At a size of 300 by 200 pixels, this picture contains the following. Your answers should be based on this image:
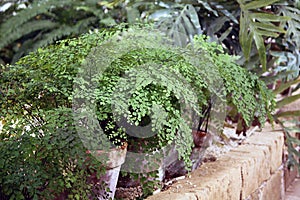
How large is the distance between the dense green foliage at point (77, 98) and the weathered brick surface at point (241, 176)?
25 centimetres

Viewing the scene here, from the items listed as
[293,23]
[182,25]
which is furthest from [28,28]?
[293,23]

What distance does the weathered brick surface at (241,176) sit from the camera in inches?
56.9

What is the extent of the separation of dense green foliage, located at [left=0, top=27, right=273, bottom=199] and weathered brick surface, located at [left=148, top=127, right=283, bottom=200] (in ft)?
0.81

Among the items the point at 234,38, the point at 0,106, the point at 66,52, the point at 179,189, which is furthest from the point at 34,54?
the point at 234,38

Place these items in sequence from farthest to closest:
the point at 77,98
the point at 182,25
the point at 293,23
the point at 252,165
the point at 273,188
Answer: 1. the point at 273,188
2. the point at 293,23
3. the point at 182,25
4. the point at 252,165
5. the point at 77,98

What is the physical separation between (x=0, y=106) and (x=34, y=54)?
247mm

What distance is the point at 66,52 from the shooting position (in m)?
1.23

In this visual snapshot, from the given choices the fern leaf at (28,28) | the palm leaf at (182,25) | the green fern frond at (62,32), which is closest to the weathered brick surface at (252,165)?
the palm leaf at (182,25)

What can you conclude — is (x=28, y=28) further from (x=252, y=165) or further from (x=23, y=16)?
(x=252, y=165)

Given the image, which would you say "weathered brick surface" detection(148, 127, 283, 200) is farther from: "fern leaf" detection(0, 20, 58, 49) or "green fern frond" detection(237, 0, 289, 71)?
"fern leaf" detection(0, 20, 58, 49)

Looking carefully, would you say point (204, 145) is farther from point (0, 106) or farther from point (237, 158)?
point (0, 106)

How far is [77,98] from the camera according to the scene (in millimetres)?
1104

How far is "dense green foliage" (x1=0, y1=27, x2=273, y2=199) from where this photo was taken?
3.35ft

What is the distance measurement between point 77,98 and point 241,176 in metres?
0.91
